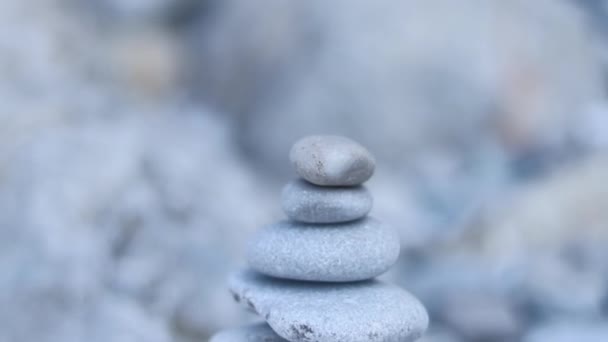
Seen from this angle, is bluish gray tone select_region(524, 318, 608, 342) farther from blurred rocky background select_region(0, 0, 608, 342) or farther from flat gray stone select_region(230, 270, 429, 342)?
flat gray stone select_region(230, 270, 429, 342)

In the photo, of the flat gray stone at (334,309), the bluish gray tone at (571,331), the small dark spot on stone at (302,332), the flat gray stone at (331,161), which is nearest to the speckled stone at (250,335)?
the flat gray stone at (334,309)

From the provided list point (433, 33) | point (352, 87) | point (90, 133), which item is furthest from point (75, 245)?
point (433, 33)

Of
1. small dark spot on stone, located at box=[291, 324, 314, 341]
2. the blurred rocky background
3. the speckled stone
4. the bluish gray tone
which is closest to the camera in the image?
small dark spot on stone, located at box=[291, 324, 314, 341]

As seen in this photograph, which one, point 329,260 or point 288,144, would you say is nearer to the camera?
point 329,260

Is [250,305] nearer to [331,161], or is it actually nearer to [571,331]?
[331,161]

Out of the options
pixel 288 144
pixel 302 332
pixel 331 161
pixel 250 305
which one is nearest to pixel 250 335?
pixel 250 305

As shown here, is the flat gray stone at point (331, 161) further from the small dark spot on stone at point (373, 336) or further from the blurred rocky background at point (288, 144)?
the blurred rocky background at point (288, 144)

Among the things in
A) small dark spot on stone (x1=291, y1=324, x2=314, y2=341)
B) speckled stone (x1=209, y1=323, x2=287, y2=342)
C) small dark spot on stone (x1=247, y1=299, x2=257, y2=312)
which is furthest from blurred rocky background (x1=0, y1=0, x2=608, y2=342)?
small dark spot on stone (x1=291, y1=324, x2=314, y2=341)
